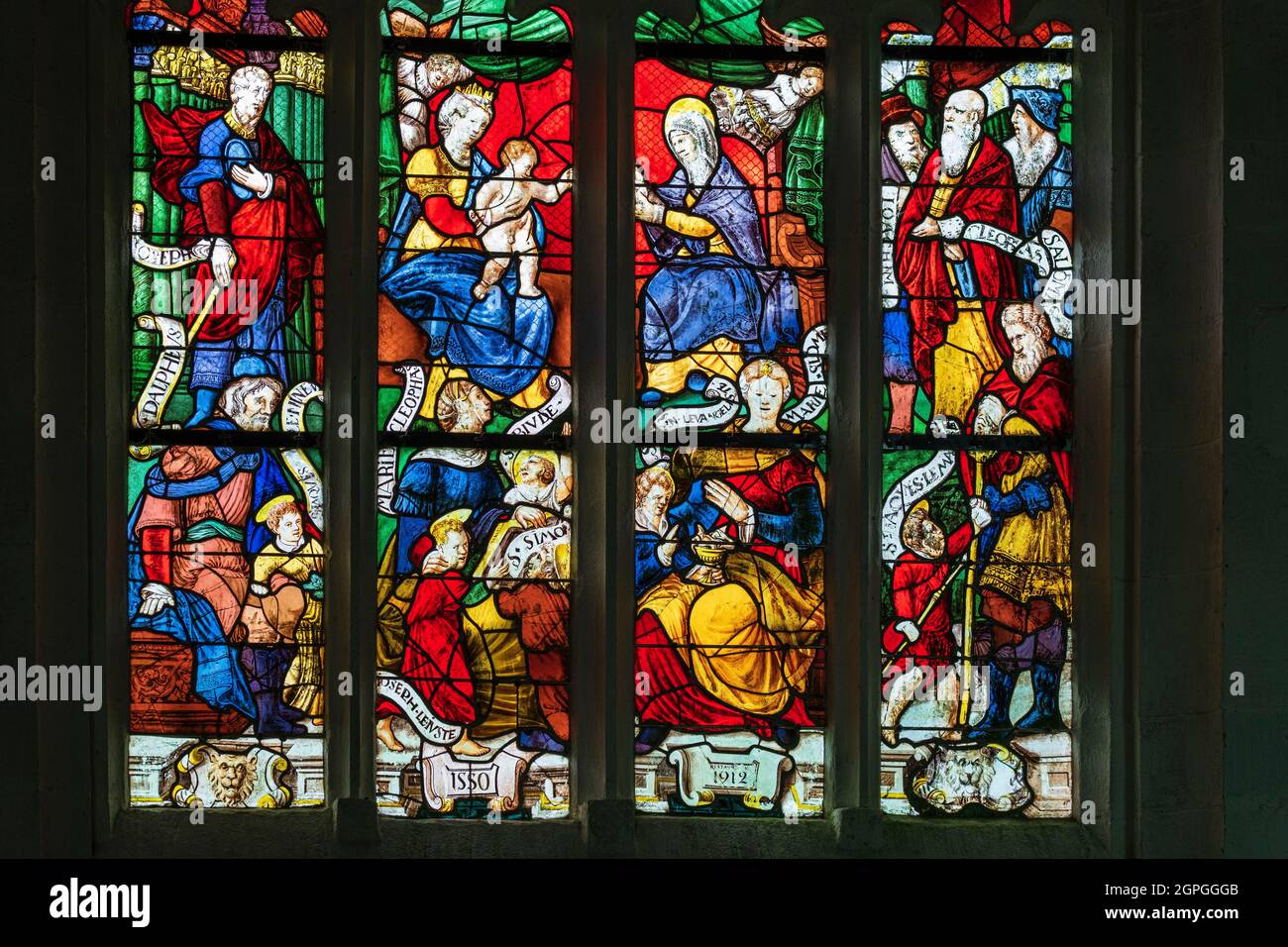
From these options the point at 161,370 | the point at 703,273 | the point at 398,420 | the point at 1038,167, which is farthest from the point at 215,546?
the point at 1038,167

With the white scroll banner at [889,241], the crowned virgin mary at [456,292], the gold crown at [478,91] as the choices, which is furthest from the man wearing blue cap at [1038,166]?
the gold crown at [478,91]

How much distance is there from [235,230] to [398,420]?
85 centimetres

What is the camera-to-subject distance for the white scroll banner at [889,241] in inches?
273

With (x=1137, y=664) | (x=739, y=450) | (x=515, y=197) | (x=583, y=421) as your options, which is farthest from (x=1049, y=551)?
(x=515, y=197)

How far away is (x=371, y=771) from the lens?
648 centimetres

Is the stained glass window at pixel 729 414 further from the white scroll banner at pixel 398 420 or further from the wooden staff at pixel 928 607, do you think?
the white scroll banner at pixel 398 420

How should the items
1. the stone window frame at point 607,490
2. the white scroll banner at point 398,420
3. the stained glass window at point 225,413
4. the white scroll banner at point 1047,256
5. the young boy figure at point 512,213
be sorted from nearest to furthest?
the stone window frame at point 607,490, the stained glass window at point 225,413, the white scroll banner at point 398,420, the young boy figure at point 512,213, the white scroll banner at point 1047,256

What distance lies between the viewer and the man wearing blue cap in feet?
22.9

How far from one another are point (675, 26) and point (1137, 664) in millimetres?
2708

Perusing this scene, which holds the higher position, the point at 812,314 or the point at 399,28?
the point at 399,28

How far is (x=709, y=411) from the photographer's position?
22.4 feet

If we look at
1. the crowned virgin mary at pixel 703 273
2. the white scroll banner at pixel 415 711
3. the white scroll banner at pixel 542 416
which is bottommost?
the white scroll banner at pixel 415 711

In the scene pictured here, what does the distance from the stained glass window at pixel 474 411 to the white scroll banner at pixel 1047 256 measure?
1471 millimetres

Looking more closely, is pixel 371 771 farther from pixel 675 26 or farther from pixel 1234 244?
pixel 1234 244
